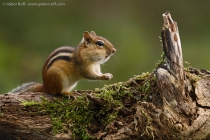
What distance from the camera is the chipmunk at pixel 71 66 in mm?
5500

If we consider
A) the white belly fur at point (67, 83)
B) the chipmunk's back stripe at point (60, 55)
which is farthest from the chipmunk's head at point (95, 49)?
the white belly fur at point (67, 83)

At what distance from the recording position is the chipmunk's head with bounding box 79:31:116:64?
5945 millimetres

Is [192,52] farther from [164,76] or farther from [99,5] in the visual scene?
[164,76]

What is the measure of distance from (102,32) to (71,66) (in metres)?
4.43

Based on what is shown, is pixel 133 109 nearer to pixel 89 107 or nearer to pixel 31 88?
pixel 89 107

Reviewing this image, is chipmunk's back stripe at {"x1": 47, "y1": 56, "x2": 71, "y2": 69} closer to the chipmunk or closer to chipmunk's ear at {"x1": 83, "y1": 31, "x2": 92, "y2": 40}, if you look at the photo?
the chipmunk

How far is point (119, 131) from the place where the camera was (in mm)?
4570

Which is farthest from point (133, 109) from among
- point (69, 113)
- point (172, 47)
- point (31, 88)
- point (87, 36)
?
point (87, 36)

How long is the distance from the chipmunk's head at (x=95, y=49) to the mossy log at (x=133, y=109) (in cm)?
98

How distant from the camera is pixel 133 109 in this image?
187 inches

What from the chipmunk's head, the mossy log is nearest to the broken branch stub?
the mossy log

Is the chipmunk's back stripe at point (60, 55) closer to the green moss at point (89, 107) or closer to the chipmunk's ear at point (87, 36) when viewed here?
the chipmunk's ear at point (87, 36)

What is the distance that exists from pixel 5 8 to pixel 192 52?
366 cm

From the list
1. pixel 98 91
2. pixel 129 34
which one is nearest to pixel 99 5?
pixel 129 34
